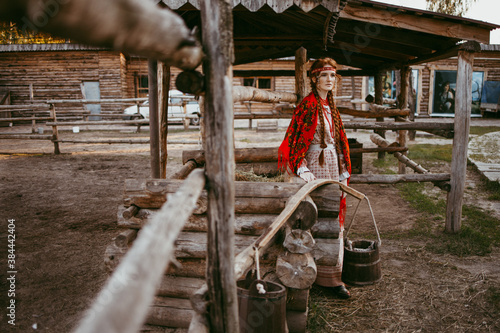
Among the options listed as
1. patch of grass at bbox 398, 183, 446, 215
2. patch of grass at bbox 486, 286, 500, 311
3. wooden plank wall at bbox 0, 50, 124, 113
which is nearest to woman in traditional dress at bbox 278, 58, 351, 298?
patch of grass at bbox 486, 286, 500, 311

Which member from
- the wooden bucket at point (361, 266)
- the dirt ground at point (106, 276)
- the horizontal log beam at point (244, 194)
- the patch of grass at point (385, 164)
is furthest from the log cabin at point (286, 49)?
the wooden bucket at point (361, 266)

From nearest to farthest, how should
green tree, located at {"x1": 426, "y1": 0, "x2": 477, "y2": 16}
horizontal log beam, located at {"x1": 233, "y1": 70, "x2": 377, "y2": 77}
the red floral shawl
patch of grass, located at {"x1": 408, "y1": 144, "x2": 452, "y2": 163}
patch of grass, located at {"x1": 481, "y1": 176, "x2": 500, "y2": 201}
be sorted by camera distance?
the red floral shawl → patch of grass, located at {"x1": 481, "y1": 176, "x2": 500, "y2": 201} → horizontal log beam, located at {"x1": 233, "y1": 70, "x2": 377, "y2": 77} → patch of grass, located at {"x1": 408, "y1": 144, "x2": 452, "y2": 163} → green tree, located at {"x1": 426, "y1": 0, "x2": 477, "y2": 16}

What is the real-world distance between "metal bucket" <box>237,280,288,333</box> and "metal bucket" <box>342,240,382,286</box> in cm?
158

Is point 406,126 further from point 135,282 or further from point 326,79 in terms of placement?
point 135,282

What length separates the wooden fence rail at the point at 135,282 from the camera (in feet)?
2.27

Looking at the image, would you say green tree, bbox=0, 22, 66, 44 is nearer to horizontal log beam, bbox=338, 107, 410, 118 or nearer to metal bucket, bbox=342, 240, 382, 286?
metal bucket, bbox=342, 240, 382, 286

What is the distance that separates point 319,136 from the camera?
11.8ft

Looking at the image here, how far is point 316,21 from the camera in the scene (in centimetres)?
421

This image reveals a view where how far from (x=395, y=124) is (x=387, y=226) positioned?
145 centimetres

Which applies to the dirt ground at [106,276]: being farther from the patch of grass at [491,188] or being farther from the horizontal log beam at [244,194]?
the horizontal log beam at [244,194]

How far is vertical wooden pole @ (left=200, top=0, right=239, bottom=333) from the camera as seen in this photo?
1380mm

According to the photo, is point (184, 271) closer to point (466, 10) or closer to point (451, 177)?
point (451, 177)

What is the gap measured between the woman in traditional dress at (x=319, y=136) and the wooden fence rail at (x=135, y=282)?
2.58 meters

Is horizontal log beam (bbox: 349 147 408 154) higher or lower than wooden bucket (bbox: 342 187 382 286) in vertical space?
higher
